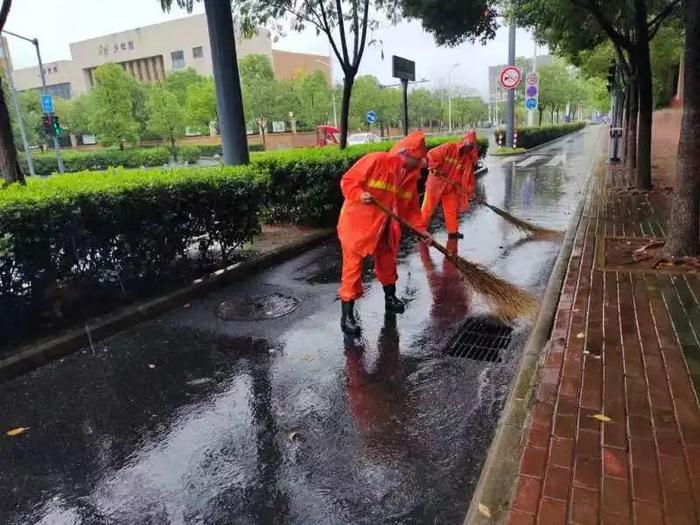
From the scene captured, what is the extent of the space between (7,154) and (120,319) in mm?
2105

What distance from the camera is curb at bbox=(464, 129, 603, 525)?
2209 millimetres

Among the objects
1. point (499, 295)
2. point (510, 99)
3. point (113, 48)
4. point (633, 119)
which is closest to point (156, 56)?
point (113, 48)

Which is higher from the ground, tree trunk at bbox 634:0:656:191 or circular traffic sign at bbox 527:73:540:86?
circular traffic sign at bbox 527:73:540:86

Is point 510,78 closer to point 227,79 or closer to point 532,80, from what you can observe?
point 532,80

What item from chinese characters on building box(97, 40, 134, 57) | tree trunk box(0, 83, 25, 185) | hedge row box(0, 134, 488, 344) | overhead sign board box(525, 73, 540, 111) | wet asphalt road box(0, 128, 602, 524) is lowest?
wet asphalt road box(0, 128, 602, 524)

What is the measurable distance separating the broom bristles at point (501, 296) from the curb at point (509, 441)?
163 millimetres

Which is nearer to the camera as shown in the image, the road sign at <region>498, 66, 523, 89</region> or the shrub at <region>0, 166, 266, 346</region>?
the shrub at <region>0, 166, 266, 346</region>

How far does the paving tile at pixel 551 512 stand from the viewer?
2.05m

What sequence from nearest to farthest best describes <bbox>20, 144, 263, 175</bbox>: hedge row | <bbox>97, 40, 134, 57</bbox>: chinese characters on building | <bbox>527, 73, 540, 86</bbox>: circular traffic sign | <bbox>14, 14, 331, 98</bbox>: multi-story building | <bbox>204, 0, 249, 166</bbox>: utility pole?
<bbox>204, 0, 249, 166</bbox>: utility pole < <bbox>527, 73, 540, 86</bbox>: circular traffic sign < <bbox>20, 144, 263, 175</bbox>: hedge row < <bbox>14, 14, 331, 98</bbox>: multi-story building < <bbox>97, 40, 134, 57</bbox>: chinese characters on building

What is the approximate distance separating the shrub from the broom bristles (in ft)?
9.17

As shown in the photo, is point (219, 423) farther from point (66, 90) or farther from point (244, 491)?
point (66, 90)

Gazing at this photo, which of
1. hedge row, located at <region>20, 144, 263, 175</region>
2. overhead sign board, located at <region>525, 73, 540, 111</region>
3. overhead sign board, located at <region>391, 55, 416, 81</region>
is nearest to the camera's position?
overhead sign board, located at <region>391, 55, 416, 81</region>

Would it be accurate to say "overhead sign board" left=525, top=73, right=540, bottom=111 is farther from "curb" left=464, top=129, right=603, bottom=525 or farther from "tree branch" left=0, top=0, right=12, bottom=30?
"tree branch" left=0, top=0, right=12, bottom=30

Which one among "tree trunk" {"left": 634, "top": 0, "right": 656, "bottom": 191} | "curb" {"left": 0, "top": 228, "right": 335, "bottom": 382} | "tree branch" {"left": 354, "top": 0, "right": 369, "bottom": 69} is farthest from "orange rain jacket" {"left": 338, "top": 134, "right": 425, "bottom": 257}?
"tree branch" {"left": 354, "top": 0, "right": 369, "bottom": 69}
